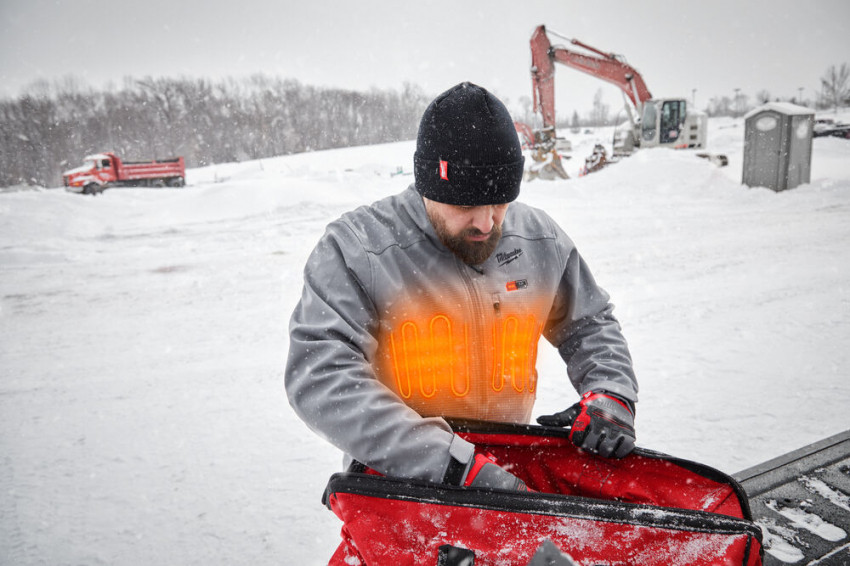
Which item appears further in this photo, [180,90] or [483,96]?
[180,90]

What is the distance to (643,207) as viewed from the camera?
10742mm

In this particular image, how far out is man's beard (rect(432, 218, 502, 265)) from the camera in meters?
1.42

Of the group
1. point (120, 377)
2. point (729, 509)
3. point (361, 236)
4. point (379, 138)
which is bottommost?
point (120, 377)

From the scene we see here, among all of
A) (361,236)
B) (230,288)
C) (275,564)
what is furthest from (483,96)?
(230,288)

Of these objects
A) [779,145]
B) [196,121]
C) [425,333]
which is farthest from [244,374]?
[196,121]

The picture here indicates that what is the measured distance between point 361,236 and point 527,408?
2.78 feet

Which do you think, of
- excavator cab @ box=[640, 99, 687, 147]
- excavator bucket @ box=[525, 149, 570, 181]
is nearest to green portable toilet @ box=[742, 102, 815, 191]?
excavator bucket @ box=[525, 149, 570, 181]

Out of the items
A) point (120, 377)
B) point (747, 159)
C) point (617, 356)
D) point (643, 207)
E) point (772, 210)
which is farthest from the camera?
point (747, 159)

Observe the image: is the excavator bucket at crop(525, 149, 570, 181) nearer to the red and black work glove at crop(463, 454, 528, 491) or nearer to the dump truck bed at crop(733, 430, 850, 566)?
the dump truck bed at crop(733, 430, 850, 566)

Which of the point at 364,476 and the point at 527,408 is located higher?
the point at 364,476

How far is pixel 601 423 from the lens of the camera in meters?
1.37

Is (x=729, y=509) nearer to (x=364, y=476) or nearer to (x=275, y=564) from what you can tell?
(x=364, y=476)

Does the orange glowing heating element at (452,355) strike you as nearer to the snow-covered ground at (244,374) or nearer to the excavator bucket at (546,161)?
the snow-covered ground at (244,374)

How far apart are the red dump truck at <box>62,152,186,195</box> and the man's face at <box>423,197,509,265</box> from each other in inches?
1141
